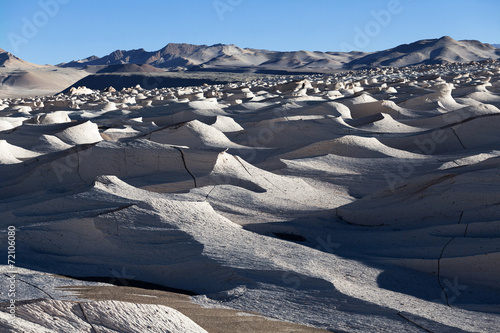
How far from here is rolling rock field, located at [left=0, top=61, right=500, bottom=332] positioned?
2.46 meters

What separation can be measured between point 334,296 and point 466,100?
1007cm

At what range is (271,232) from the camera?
3.75m

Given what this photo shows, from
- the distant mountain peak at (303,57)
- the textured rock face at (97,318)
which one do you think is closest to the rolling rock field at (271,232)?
the textured rock face at (97,318)

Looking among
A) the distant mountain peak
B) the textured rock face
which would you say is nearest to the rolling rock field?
the textured rock face

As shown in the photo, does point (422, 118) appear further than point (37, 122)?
No

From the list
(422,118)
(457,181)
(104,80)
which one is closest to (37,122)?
(422,118)

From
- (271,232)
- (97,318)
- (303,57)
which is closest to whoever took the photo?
(97,318)

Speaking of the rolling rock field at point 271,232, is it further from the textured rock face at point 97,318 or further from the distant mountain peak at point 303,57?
the distant mountain peak at point 303,57

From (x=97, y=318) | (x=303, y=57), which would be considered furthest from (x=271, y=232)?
(x=303, y=57)

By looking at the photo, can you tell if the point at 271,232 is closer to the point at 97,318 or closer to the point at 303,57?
the point at 97,318

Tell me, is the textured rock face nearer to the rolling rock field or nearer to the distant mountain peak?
the rolling rock field

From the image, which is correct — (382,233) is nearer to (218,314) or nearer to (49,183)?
(218,314)

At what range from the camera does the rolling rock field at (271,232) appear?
246cm

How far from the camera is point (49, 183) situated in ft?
17.1
